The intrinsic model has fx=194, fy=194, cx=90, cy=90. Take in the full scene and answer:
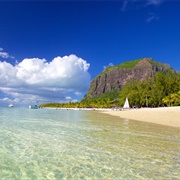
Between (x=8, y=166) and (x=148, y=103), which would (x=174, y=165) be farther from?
(x=148, y=103)

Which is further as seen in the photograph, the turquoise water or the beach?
the beach

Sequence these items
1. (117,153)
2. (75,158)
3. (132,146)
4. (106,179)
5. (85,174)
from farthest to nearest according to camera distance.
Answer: (132,146) < (117,153) < (75,158) < (85,174) < (106,179)

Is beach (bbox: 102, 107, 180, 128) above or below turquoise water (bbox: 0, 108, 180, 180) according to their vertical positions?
above

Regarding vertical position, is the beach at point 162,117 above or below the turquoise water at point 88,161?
above

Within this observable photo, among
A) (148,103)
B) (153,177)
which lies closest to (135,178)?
(153,177)

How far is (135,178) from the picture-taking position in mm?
6258

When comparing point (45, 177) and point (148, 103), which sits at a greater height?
point (148, 103)

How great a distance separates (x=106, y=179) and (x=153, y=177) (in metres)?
1.56

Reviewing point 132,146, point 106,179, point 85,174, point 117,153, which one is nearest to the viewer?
point 106,179

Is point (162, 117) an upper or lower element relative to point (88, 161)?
upper

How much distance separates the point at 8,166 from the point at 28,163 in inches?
29.3

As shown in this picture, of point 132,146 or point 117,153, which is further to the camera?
point 132,146

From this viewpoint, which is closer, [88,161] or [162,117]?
[88,161]

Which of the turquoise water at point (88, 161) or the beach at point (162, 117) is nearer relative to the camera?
the turquoise water at point (88, 161)
